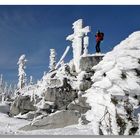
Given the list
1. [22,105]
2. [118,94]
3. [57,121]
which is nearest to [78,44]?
[57,121]

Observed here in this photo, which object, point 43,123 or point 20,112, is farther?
point 20,112

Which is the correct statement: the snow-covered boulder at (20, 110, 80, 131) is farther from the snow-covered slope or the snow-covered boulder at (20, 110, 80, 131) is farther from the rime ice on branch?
the snow-covered slope

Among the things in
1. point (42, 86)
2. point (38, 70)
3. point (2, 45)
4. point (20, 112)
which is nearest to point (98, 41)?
point (38, 70)

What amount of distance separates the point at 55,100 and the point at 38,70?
509 centimetres

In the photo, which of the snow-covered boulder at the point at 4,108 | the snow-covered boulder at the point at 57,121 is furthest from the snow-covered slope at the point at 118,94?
the snow-covered boulder at the point at 4,108

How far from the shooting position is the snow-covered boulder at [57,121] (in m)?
14.4

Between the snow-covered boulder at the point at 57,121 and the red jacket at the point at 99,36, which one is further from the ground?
the red jacket at the point at 99,36

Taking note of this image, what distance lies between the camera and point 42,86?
1883cm

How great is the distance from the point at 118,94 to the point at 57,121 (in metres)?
6.88

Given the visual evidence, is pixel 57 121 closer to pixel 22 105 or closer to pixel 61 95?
pixel 61 95

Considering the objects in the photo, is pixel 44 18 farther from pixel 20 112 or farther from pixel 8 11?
pixel 20 112

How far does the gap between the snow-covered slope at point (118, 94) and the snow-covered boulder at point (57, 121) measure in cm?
599

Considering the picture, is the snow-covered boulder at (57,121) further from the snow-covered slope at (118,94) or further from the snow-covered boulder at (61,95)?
the snow-covered slope at (118,94)

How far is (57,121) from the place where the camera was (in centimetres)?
1486
